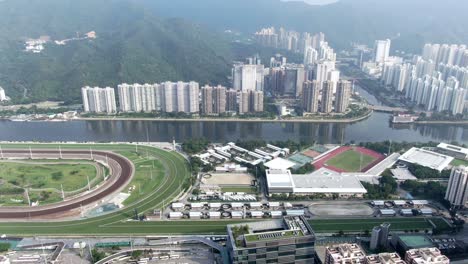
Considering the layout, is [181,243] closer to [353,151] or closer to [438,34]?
[353,151]

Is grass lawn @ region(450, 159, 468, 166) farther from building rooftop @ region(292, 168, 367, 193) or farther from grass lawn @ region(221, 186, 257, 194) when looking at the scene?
grass lawn @ region(221, 186, 257, 194)

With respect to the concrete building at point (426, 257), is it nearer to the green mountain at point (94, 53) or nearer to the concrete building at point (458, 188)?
the concrete building at point (458, 188)

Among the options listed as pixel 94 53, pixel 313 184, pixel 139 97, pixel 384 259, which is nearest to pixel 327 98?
pixel 313 184

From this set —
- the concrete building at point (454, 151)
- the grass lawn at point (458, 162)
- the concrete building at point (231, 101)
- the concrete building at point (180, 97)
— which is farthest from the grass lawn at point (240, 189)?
the concrete building at point (231, 101)

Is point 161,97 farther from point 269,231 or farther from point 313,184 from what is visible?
point 269,231

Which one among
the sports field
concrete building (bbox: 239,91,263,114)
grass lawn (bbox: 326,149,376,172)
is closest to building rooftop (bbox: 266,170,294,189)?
the sports field

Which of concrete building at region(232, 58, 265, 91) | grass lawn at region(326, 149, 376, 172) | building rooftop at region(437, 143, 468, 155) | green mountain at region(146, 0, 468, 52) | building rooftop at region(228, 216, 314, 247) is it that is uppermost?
green mountain at region(146, 0, 468, 52)

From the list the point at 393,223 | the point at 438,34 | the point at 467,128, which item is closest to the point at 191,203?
the point at 393,223
